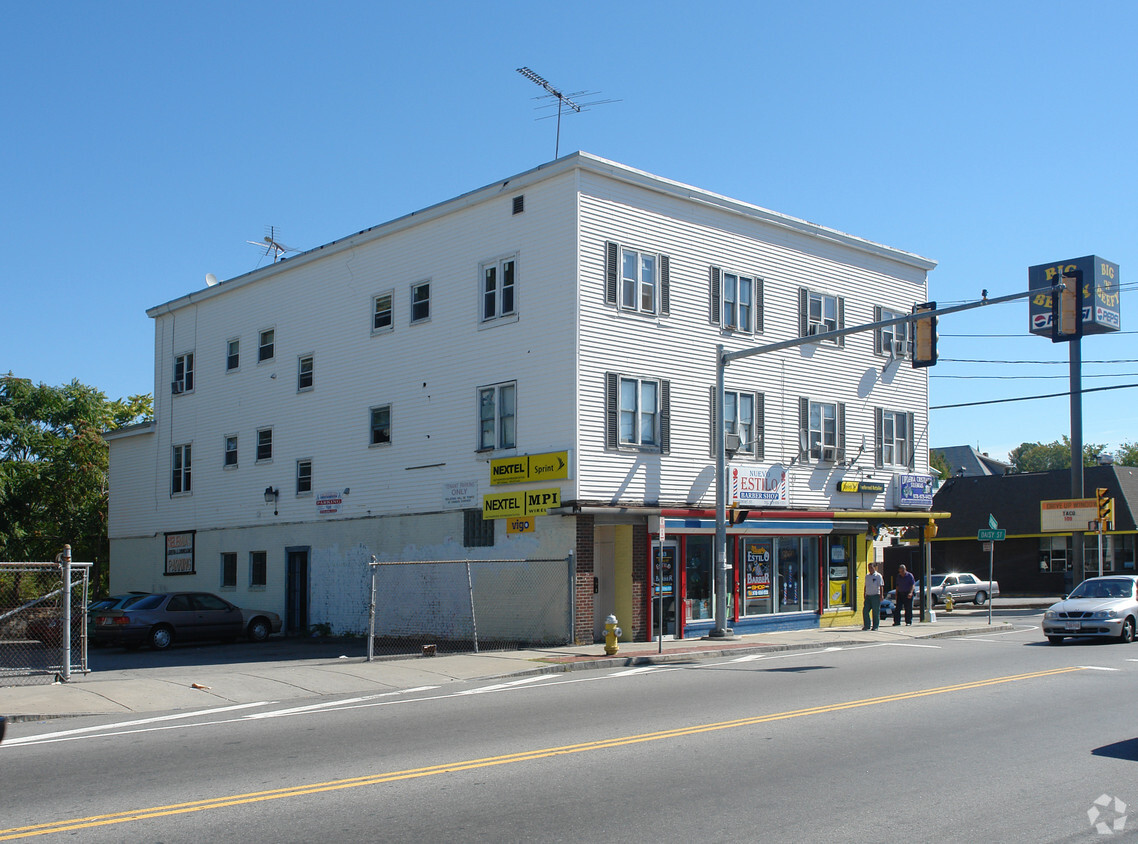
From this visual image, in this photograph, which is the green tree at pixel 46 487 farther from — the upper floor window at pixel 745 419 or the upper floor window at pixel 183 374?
the upper floor window at pixel 745 419

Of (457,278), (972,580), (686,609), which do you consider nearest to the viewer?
(686,609)

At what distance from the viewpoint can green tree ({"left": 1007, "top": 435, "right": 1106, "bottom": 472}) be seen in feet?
330

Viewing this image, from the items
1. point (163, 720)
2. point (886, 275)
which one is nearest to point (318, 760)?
point (163, 720)

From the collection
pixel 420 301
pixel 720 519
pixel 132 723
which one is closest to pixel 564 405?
pixel 720 519

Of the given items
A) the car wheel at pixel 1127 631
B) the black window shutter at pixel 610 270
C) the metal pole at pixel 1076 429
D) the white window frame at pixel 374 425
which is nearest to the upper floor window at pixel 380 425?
the white window frame at pixel 374 425

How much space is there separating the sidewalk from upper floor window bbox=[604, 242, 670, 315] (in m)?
7.91

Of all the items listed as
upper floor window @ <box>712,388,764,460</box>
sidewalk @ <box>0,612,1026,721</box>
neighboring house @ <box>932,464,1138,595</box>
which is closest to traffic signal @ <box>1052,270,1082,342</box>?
sidewalk @ <box>0,612,1026,721</box>

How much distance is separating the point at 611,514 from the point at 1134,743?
14.3m

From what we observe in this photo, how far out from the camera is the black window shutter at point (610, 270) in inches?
957

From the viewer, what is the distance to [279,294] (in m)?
32.3

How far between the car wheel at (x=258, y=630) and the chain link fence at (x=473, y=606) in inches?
136

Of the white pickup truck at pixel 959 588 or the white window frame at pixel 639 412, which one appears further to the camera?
the white pickup truck at pixel 959 588

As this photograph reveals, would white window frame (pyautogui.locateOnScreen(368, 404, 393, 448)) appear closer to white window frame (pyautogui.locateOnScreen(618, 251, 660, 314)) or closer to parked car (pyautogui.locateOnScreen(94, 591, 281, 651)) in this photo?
parked car (pyautogui.locateOnScreen(94, 591, 281, 651))

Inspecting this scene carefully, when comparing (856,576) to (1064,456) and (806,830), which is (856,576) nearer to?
(806,830)
